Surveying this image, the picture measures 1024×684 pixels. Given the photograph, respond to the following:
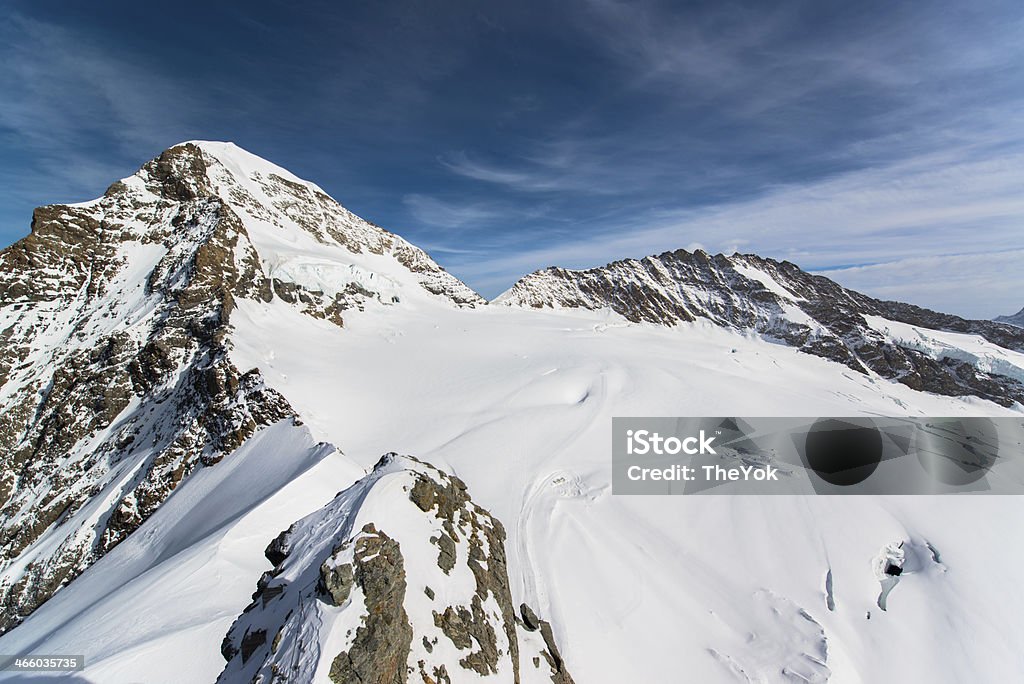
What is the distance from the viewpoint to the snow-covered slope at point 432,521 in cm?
911

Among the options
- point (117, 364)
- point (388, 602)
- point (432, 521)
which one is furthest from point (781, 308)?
point (117, 364)

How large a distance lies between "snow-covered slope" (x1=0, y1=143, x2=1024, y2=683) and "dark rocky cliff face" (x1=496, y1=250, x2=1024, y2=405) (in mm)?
58585

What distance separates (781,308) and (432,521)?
134 meters

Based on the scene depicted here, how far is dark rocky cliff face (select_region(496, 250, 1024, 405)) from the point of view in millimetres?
87625

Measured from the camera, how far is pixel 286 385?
94.1 feet

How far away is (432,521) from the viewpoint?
32.7ft

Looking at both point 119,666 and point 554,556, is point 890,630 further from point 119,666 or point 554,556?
point 119,666

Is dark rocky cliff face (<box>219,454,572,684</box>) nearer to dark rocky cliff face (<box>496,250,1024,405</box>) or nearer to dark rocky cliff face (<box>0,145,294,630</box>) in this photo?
dark rocky cliff face (<box>0,145,294,630</box>)

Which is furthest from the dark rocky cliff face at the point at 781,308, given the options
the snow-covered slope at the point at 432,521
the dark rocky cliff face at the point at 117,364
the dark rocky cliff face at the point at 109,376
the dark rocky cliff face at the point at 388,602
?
the dark rocky cliff face at the point at 388,602

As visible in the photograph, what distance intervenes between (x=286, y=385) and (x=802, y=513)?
1352 inches

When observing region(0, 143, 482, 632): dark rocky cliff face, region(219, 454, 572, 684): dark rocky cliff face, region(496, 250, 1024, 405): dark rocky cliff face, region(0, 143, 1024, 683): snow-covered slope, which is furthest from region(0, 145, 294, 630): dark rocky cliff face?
region(496, 250, 1024, 405): dark rocky cliff face

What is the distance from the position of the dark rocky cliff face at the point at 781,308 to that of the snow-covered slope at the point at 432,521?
58.6 m

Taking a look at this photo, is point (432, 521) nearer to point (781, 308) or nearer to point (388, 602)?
point (388, 602)

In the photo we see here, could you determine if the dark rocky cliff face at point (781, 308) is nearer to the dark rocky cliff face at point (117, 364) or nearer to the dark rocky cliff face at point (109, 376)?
the dark rocky cliff face at point (117, 364)
